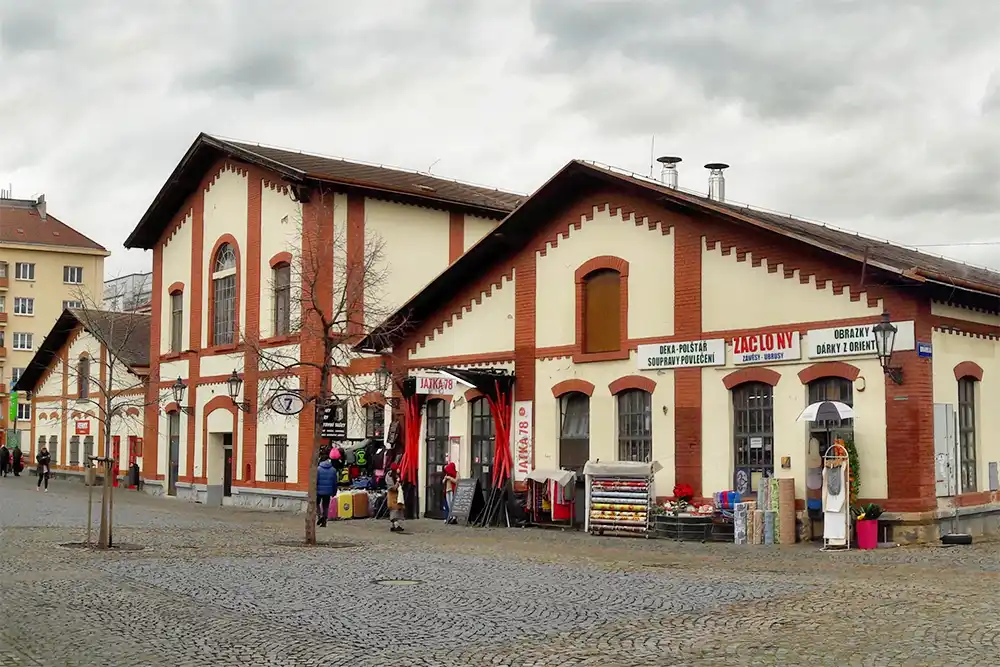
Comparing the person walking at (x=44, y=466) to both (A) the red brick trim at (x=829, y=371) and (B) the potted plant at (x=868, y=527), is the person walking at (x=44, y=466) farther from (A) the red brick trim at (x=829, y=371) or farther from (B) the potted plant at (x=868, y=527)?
(B) the potted plant at (x=868, y=527)

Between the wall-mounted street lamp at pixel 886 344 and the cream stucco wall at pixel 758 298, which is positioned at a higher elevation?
the cream stucco wall at pixel 758 298

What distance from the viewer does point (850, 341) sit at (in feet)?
65.5

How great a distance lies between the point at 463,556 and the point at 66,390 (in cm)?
3702

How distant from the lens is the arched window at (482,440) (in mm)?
26250

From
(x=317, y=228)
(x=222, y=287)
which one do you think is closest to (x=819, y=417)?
(x=317, y=228)

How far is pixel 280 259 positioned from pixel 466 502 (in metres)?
10.2

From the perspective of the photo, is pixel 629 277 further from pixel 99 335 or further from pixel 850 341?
pixel 99 335

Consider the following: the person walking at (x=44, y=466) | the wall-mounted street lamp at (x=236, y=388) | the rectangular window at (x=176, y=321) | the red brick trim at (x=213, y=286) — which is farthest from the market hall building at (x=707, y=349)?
the person walking at (x=44, y=466)

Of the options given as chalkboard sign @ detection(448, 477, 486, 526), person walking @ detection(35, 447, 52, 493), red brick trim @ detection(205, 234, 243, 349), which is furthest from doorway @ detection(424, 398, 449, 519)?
person walking @ detection(35, 447, 52, 493)

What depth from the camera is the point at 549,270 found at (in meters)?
25.4

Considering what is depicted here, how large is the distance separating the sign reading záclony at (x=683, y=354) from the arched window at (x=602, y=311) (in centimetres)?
84

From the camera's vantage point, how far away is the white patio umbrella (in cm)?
1966

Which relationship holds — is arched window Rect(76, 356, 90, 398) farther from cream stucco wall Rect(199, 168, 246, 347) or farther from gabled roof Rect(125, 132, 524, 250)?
cream stucco wall Rect(199, 168, 246, 347)

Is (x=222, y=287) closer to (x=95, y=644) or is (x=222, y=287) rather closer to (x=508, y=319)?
(x=508, y=319)
